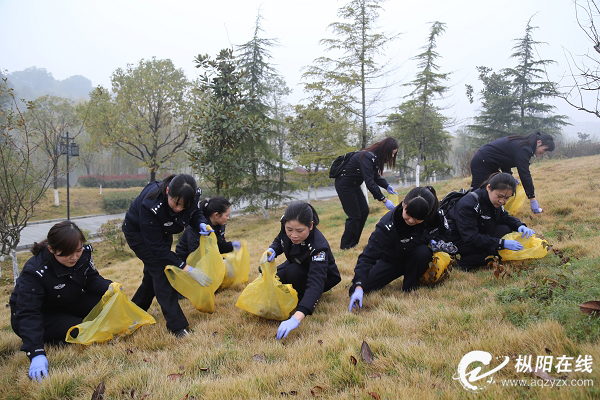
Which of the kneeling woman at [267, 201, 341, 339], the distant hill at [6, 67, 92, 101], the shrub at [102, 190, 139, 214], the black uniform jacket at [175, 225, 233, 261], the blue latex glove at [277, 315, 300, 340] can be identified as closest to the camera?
the blue latex glove at [277, 315, 300, 340]

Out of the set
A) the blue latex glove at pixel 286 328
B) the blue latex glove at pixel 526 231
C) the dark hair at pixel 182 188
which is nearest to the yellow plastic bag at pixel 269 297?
the blue latex glove at pixel 286 328

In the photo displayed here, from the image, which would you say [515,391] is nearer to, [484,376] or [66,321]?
[484,376]

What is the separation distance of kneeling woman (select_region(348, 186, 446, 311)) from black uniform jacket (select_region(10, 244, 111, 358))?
227 centimetres

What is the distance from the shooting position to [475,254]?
3582mm

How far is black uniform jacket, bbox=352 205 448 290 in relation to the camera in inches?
122

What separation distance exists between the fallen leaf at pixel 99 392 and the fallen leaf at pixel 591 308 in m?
2.76

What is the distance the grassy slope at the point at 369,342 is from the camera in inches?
71.5

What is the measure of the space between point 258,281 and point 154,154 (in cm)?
1716

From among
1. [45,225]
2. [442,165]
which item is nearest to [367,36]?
[442,165]

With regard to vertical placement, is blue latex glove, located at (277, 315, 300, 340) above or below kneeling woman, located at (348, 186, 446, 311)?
below

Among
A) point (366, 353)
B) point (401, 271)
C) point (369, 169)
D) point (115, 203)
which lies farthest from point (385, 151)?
point (115, 203)

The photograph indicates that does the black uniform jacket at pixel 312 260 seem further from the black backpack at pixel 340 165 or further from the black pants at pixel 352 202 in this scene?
the black backpack at pixel 340 165

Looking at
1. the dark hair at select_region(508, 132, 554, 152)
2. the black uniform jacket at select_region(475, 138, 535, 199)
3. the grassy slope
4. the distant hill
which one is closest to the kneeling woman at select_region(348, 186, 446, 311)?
the grassy slope

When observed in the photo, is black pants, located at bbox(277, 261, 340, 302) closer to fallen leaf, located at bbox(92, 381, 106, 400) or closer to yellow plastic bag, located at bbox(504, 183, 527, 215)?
fallen leaf, located at bbox(92, 381, 106, 400)
